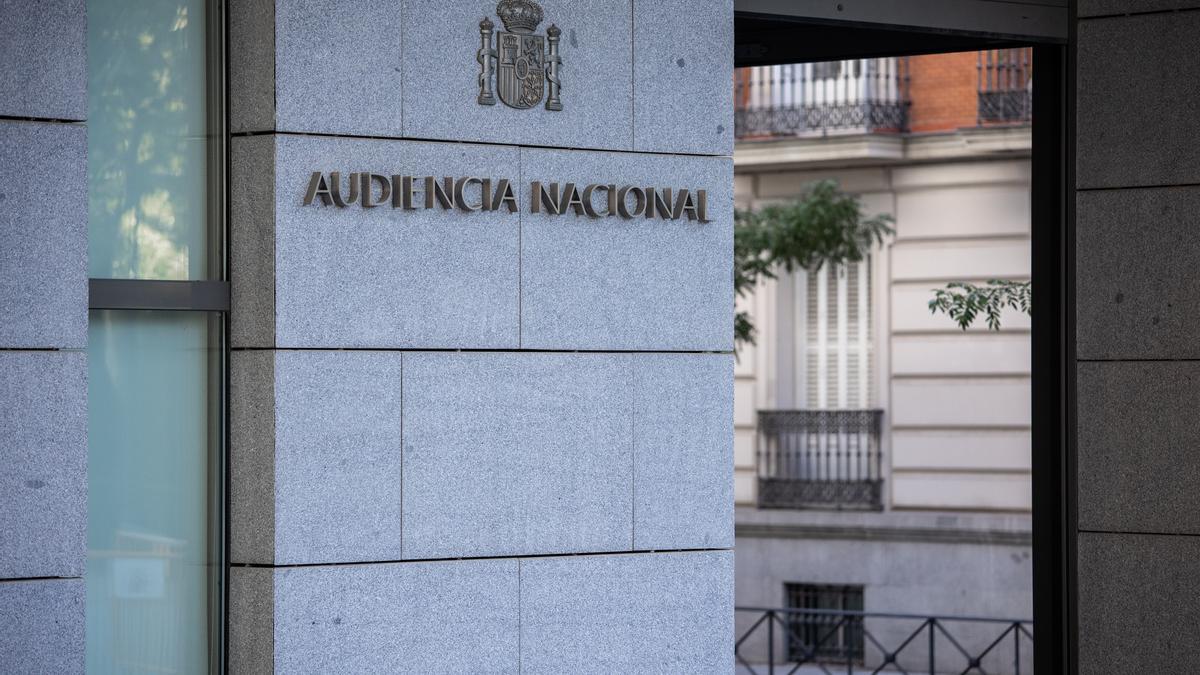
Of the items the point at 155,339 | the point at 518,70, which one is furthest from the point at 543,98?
the point at 155,339

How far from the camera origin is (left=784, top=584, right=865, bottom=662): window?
20.8 m

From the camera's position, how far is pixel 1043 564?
945 cm

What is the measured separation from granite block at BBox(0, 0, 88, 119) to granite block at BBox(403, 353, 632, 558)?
7.02ft

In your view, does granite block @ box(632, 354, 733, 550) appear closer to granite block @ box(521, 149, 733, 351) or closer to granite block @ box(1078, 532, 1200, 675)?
granite block @ box(521, 149, 733, 351)

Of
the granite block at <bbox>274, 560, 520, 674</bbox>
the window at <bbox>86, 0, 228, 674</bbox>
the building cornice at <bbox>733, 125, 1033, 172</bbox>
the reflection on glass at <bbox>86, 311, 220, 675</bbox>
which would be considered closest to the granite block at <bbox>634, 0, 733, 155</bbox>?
the window at <bbox>86, 0, 228, 674</bbox>

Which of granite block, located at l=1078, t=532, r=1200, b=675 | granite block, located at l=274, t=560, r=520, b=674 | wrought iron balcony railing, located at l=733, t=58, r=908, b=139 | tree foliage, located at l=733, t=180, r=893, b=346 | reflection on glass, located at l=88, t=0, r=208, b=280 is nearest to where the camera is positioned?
granite block, located at l=274, t=560, r=520, b=674

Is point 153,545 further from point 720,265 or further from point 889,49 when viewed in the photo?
point 889,49

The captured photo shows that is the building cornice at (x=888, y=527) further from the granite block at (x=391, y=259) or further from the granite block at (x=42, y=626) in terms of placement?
the granite block at (x=42, y=626)

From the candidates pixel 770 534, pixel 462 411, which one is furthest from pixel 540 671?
pixel 770 534

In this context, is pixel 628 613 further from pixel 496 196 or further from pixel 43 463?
pixel 43 463

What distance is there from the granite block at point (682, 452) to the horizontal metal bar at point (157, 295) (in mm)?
2247

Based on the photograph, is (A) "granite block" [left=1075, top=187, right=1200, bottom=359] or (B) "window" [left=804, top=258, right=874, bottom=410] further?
(B) "window" [left=804, top=258, right=874, bottom=410]

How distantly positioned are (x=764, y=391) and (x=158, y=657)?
16.0m

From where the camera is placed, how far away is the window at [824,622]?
2084 centimetres
